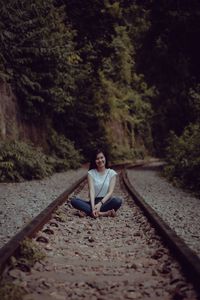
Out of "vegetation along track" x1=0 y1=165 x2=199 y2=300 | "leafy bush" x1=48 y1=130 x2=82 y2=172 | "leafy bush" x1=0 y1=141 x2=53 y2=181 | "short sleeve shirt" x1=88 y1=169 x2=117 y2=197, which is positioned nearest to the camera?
"vegetation along track" x1=0 y1=165 x2=199 y2=300

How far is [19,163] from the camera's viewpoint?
14906 millimetres

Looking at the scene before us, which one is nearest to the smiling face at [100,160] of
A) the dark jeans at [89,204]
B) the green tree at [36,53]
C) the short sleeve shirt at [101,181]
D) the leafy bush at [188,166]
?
the short sleeve shirt at [101,181]

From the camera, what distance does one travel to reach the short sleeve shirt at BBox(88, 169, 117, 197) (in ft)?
26.8

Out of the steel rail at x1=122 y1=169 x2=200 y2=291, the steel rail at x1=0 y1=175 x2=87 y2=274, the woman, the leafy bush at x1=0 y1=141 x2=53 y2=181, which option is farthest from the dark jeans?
the leafy bush at x1=0 y1=141 x2=53 y2=181

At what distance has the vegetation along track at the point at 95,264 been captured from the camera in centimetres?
367

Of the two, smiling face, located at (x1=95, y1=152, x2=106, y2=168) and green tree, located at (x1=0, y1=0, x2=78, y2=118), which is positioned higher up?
green tree, located at (x1=0, y1=0, x2=78, y2=118)

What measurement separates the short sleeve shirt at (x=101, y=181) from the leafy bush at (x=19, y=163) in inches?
243

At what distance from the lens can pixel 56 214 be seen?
25.4 ft

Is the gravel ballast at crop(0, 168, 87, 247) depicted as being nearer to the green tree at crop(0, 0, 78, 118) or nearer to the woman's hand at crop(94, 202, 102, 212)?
the woman's hand at crop(94, 202, 102, 212)

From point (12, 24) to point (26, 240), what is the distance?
13.7m

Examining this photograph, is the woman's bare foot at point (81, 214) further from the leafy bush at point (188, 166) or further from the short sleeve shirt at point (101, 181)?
the leafy bush at point (188, 166)

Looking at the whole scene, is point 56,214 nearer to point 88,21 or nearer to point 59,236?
point 59,236

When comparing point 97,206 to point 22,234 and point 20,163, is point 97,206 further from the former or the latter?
point 20,163

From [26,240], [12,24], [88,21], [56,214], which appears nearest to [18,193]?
[56,214]
